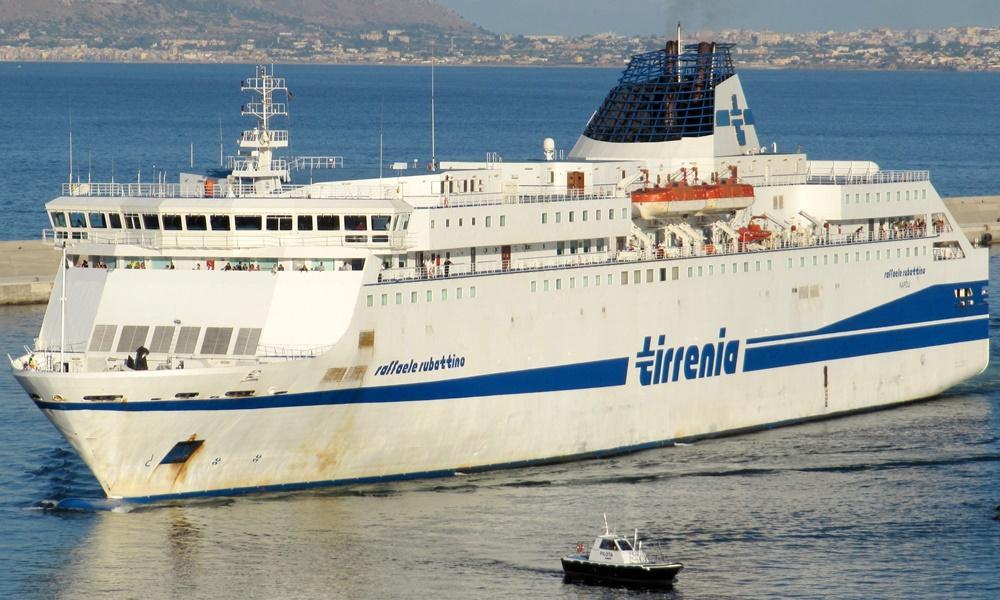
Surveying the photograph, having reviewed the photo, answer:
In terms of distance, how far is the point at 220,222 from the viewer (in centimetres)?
3809

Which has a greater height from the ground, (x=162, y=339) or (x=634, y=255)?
(x=634, y=255)

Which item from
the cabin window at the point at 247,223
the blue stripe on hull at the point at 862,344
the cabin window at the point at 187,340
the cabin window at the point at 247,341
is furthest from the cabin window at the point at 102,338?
the blue stripe on hull at the point at 862,344

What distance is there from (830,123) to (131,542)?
464 ft

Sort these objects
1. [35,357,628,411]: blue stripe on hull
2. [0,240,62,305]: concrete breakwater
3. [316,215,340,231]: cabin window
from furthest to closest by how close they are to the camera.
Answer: [0,240,62,305]: concrete breakwater
[316,215,340,231]: cabin window
[35,357,628,411]: blue stripe on hull

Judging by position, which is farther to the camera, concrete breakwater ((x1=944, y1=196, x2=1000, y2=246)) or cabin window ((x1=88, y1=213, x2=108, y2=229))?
concrete breakwater ((x1=944, y1=196, x2=1000, y2=246))

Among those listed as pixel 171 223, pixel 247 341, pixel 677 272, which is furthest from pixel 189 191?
pixel 677 272

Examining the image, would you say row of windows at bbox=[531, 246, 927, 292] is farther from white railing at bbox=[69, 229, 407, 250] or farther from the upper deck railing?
white railing at bbox=[69, 229, 407, 250]

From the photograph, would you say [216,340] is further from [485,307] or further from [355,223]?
[485,307]

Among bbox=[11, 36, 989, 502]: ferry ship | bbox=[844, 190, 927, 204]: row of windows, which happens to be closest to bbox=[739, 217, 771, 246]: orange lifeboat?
bbox=[11, 36, 989, 502]: ferry ship

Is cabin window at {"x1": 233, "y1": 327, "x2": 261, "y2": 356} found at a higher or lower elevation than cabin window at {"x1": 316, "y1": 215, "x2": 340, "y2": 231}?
lower

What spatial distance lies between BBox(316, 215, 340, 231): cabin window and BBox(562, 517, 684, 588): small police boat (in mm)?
8894

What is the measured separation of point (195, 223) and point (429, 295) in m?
A: 5.02

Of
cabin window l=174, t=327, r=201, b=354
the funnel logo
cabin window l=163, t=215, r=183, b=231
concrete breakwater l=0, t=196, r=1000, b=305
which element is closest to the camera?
cabin window l=174, t=327, r=201, b=354

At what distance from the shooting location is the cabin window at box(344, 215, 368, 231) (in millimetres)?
37938
